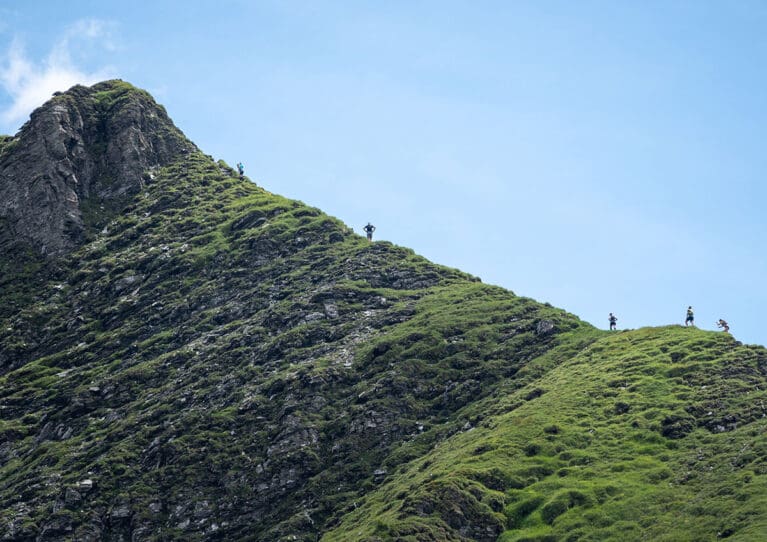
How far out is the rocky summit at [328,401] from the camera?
77.1 metres

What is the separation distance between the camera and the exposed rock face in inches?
5861

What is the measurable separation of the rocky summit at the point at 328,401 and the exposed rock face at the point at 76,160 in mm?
1474

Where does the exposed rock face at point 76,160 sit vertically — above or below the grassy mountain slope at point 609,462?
above

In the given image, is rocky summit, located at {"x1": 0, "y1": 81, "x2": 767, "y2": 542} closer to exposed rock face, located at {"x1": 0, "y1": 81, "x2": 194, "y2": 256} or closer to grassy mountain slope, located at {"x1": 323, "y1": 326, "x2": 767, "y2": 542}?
grassy mountain slope, located at {"x1": 323, "y1": 326, "x2": 767, "y2": 542}

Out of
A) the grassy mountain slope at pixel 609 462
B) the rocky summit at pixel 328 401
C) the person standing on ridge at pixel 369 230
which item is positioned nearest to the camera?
the grassy mountain slope at pixel 609 462

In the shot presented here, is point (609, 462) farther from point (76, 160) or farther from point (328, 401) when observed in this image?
point (76, 160)

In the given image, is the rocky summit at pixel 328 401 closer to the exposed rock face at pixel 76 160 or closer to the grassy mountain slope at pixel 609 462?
the grassy mountain slope at pixel 609 462

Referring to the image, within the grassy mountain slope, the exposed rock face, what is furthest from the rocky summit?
the exposed rock face

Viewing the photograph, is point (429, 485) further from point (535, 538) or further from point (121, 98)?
point (121, 98)

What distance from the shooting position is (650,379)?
92.3 meters

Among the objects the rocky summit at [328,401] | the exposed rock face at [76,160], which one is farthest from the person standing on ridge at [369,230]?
the exposed rock face at [76,160]

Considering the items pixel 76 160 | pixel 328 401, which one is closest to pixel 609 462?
pixel 328 401

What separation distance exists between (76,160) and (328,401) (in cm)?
7953

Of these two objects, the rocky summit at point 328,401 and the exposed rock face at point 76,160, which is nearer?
the rocky summit at point 328,401
